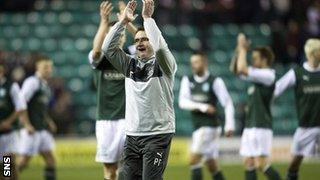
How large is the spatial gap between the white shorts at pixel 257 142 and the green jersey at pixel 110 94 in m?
2.73

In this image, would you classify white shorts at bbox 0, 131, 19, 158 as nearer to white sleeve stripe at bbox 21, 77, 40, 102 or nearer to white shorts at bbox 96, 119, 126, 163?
white sleeve stripe at bbox 21, 77, 40, 102

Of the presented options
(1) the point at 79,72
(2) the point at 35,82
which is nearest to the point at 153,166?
(2) the point at 35,82

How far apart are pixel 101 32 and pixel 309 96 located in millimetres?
4095

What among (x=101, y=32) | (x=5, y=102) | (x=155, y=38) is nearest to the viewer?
(x=155, y=38)

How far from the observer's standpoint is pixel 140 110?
8.77 m

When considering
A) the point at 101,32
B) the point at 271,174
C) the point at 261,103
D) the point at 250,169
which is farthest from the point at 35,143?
the point at 101,32

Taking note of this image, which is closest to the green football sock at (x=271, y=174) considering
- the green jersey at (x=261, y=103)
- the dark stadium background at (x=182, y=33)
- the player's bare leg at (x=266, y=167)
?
the player's bare leg at (x=266, y=167)

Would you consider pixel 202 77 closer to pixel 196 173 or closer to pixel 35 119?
pixel 196 173

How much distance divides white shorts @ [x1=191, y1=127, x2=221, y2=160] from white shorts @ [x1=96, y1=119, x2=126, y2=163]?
309 cm

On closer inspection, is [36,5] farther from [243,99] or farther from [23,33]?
[243,99]

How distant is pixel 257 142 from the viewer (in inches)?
488

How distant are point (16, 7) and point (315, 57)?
1262cm

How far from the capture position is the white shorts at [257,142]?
12.4 metres

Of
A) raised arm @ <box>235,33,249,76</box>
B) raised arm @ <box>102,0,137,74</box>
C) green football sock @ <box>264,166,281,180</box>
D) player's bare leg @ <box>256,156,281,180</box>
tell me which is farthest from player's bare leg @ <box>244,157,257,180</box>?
raised arm @ <box>102,0,137,74</box>
